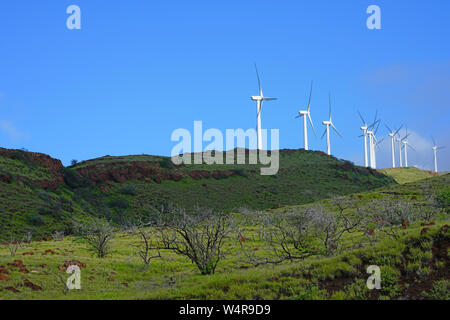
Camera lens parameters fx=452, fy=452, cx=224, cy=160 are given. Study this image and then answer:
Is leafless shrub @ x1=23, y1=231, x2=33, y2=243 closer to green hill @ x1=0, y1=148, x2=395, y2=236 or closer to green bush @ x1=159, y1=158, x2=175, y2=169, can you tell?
green hill @ x1=0, y1=148, x2=395, y2=236

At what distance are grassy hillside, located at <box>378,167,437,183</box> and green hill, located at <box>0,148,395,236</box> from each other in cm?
2420

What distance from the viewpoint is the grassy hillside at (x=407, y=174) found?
137 metres

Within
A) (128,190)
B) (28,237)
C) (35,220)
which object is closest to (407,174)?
(128,190)

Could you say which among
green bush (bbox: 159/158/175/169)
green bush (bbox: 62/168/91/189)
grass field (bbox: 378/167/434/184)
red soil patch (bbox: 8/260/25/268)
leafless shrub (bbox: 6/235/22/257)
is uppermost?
grass field (bbox: 378/167/434/184)

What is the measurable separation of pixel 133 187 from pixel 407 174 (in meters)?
99.7

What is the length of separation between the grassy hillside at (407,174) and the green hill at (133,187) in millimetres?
24200

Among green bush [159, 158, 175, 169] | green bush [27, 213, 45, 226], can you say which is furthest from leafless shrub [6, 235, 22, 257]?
green bush [159, 158, 175, 169]

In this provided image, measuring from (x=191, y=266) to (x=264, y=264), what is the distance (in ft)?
20.5

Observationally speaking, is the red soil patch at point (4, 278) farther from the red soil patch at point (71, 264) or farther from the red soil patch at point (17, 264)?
the red soil patch at point (71, 264)

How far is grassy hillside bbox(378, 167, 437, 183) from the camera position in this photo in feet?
451

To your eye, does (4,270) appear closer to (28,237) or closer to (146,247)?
(146,247)

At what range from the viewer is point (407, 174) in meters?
145

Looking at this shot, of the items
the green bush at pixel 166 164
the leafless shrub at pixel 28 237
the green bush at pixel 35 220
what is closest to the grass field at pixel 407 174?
the green bush at pixel 166 164
